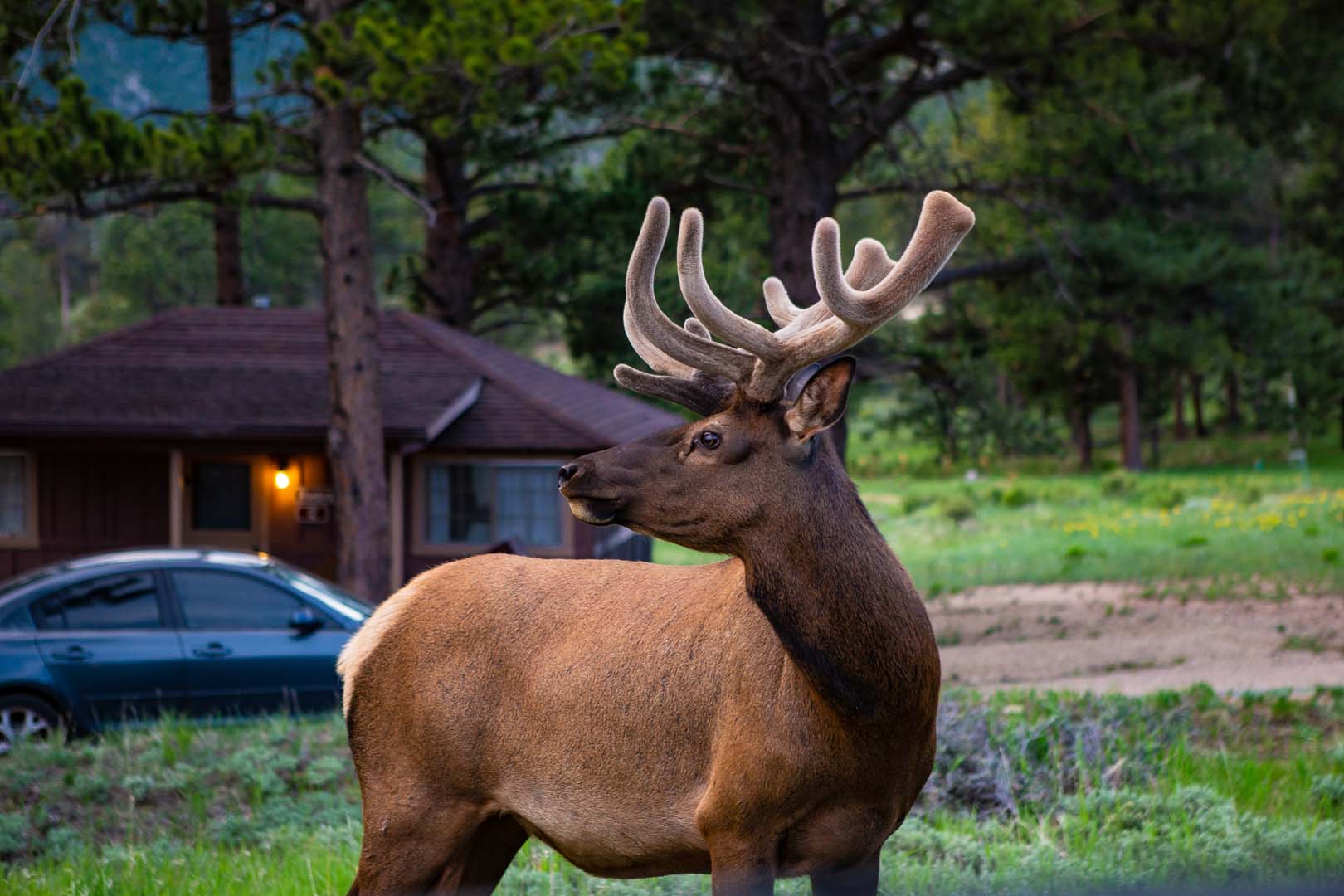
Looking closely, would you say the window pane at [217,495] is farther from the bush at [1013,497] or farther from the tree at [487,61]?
the bush at [1013,497]

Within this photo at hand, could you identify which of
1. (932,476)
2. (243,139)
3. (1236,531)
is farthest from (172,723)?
(932,476)

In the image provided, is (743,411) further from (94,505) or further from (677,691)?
(94,505)

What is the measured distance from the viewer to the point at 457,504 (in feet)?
58.5

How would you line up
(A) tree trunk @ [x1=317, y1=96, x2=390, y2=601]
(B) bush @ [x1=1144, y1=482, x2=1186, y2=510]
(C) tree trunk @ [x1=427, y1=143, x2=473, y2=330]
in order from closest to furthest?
1. (A) tree trunk @ [x1=317, y1=96, x2=390, y2=601]
2. (C) tree trunk @ [x1=427, y1=143, x2=473, y2=330]
3. (B) bush @ [x1=1144, y1=482, x2=1186, y2=510]

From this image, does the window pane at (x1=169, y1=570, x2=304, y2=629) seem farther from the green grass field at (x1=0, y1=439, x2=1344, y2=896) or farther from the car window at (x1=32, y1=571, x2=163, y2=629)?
the green grass field at (x1=0, y1=439, x2=1344, y2=896)

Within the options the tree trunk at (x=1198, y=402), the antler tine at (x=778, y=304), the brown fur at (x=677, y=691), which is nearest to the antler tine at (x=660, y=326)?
the brown fur at (x=677, y=691)

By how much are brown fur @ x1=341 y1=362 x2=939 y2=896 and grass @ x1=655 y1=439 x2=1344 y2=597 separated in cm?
1452

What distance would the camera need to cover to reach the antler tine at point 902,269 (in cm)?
352

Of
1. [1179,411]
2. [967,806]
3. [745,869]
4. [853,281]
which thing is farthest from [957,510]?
[745,869]

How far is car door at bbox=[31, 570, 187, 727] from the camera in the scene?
10.1 m

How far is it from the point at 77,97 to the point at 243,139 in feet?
4.72

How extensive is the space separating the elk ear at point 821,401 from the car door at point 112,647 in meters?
8.03

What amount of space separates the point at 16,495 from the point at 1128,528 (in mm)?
18193

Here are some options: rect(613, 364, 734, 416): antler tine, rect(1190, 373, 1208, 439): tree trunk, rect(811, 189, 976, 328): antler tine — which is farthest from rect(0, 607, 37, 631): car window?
rect(1190, 373, 1208, 439): tree trunk
